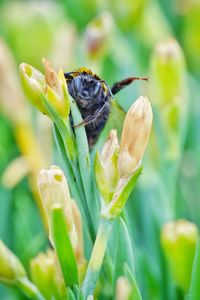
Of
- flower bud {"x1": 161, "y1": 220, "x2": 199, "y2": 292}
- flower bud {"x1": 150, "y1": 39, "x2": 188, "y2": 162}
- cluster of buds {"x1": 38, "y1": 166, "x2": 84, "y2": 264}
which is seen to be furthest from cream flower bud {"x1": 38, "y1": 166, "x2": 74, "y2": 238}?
flower bud {"x1": 150, "y1": 39, "x2": 188, "y2": 162}

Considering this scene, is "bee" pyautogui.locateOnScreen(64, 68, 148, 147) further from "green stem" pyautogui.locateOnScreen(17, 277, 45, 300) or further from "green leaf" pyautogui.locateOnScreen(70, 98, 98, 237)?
"green stem" pyautogui.locateOnScreen(17, 277, 45, 300)

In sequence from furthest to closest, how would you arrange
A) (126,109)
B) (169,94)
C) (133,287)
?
(126,109) → (169,94) → (133,287)

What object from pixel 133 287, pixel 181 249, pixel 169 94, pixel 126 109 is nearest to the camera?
pixel 133 287

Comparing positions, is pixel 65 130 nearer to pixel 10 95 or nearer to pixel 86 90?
pixel 86 90

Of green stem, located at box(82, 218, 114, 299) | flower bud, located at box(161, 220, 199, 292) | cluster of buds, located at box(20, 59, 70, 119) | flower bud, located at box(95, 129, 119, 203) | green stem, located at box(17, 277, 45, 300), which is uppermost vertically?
cluster of buds, located at box(20, 59, 70, 119)

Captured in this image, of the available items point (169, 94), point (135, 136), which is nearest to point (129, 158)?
point (135, 136)

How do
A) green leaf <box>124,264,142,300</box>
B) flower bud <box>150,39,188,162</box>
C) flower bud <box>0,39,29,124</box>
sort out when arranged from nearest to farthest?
green leaf <box>124,264,142,300</box>, flower bud <box>150,39,188,162</box>, flower bud <box>0,39,29,124</box>

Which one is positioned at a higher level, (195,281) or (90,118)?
(90,118)

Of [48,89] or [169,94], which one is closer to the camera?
[48,89]
